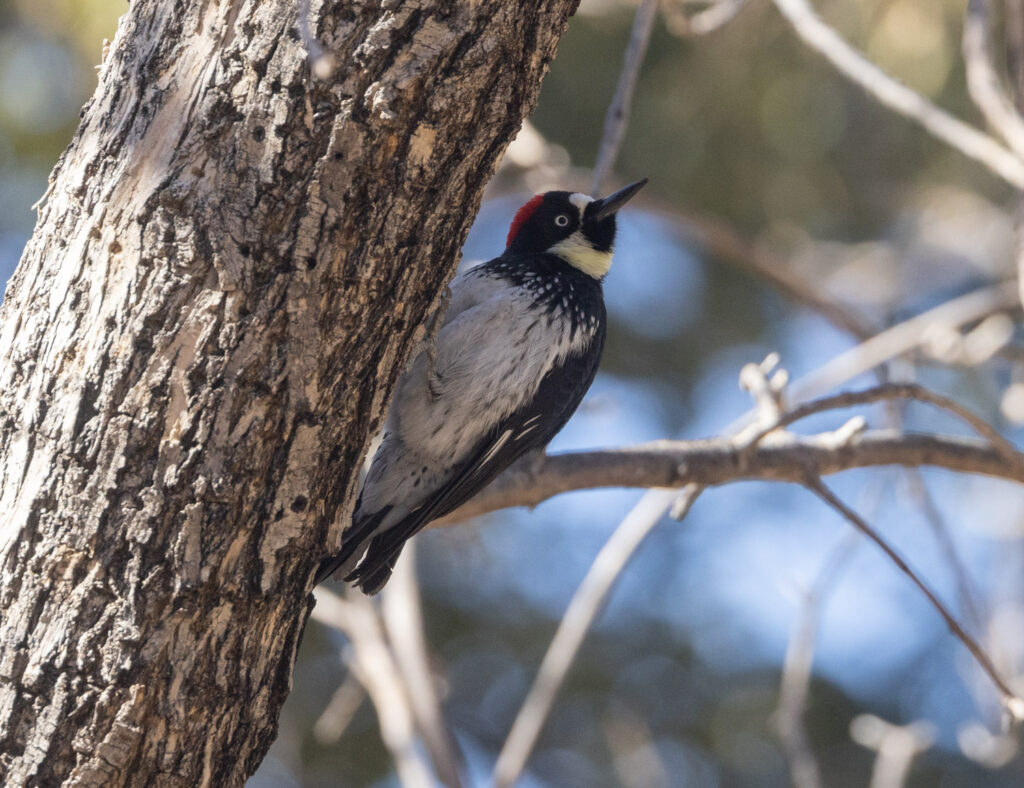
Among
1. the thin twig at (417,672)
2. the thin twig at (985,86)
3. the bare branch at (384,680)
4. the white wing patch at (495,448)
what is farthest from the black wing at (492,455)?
the thin twig at (985,86)

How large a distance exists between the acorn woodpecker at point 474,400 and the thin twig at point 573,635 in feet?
1.45

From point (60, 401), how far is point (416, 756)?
216 cm

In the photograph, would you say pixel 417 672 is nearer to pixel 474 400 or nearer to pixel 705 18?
pixel 474 400

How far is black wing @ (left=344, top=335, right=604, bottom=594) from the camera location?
2877 millimetres

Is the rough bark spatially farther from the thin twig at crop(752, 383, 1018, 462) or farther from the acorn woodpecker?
the thin twig at crop(752, 383, 1018, 462)

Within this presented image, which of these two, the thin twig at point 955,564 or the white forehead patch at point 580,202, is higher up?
the white forehead patch at point 580,202

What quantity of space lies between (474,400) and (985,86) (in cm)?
175

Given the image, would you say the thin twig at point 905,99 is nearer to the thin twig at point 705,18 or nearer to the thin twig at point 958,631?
the thin twig at point 705,18

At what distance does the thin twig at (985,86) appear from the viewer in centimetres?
293

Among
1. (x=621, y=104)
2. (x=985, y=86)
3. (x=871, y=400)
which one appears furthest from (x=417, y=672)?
(x=985, y=86)

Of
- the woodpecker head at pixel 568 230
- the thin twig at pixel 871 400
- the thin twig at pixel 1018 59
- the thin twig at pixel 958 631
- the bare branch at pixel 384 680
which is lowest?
the bare branch at pixel 384 680

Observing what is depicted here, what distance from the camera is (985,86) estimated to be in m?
3.06

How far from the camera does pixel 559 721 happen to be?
776 centimetres

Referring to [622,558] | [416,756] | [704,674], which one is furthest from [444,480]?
[704,674]
